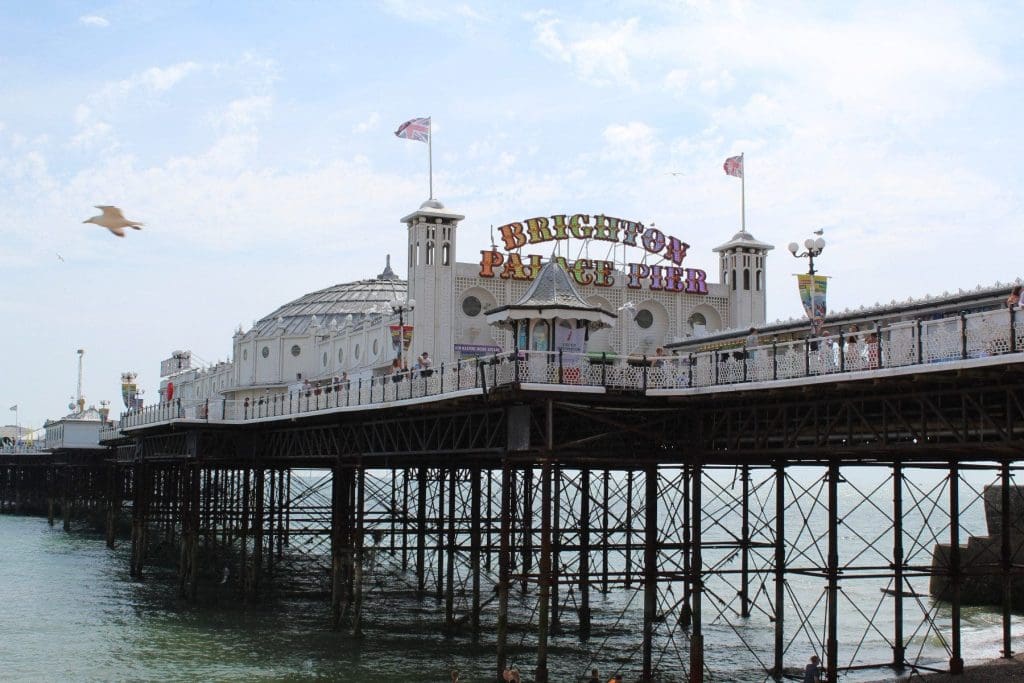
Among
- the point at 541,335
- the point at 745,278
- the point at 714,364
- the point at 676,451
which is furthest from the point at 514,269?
the point at 714,364

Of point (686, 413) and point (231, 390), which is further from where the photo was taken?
point (231, 390)

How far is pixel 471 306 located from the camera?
57938mm

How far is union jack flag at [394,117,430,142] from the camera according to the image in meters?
55.9

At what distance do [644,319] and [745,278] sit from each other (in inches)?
217

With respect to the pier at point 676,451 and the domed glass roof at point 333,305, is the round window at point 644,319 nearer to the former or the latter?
the pier at point 676,451

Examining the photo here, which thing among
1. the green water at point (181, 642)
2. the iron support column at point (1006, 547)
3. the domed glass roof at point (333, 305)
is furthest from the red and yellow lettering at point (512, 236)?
the domed glass roof at point (333, 305)

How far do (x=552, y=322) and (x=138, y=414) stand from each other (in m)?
41.6

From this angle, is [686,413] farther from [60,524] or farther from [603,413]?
[60,524]

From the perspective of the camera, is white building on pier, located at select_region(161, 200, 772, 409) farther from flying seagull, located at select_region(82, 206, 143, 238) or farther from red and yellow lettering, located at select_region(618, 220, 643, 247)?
flying seagull, located at select_region(82, 206, 143, 238)

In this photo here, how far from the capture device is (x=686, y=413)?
36.6 meters

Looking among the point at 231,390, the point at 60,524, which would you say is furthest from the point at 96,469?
the point at 231,390

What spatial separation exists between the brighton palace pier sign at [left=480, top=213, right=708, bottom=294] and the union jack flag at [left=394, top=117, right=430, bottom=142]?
529 centimetres

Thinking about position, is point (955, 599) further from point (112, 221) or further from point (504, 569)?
point (112, 221)

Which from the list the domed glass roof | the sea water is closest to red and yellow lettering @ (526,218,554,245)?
the sea water
